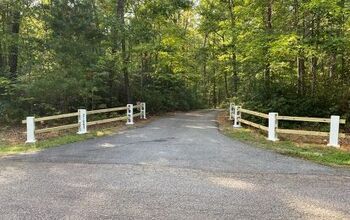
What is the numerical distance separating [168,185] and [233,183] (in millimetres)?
1163

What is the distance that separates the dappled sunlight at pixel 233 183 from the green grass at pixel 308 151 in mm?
2851

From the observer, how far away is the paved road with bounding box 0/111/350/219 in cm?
510

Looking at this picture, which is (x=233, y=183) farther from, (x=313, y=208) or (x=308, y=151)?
(x=308, y=151)

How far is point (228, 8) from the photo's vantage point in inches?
1042

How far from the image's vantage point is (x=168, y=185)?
21.0ft

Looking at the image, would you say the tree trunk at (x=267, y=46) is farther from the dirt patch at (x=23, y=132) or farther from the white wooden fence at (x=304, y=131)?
the dirt patch at (x=23, y=132)

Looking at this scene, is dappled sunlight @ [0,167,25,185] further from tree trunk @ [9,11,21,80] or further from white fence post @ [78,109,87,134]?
tree trunk @ [9,11,21,80]

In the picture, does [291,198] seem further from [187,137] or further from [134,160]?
[187,137]

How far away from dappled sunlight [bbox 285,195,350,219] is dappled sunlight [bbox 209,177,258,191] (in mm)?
746

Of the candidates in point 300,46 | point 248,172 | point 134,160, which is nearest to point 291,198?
point 248,172

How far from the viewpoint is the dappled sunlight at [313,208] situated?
16.3ft

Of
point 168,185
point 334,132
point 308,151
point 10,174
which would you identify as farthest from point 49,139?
point 334,132

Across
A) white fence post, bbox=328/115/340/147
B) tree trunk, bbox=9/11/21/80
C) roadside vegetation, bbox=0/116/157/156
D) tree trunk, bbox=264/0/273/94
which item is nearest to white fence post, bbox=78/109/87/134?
roadside vegetation, bbox=0/116/157/156

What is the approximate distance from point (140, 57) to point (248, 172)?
58.2 ft
